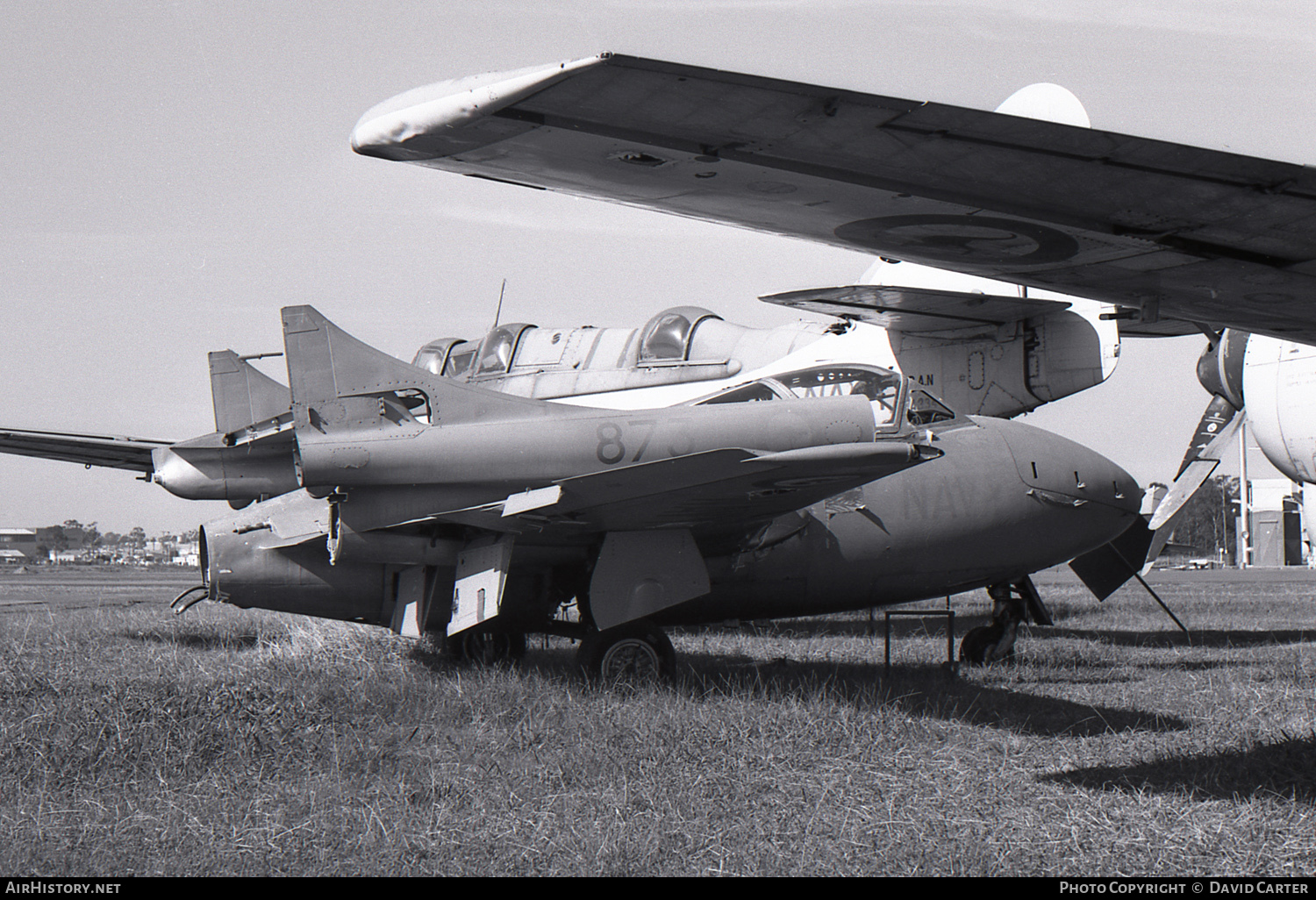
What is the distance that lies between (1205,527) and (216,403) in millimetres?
129314

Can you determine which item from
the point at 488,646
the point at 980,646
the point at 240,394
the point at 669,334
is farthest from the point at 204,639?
the point at 980,646

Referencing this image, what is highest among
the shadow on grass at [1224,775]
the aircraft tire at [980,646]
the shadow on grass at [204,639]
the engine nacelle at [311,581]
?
the engine nacelle at [311,581]

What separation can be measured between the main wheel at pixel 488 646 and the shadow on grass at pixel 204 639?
3531 mm

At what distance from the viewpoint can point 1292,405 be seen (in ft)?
26.7

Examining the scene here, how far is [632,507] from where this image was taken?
7.93 m

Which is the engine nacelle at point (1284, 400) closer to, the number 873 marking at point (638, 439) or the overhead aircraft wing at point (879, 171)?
the overhead aircraft wing at point (879, 171)

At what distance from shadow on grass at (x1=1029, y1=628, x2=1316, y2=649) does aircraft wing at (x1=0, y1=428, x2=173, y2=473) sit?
13407 millimetres

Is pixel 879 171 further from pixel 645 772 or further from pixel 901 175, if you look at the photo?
pixel 645 772

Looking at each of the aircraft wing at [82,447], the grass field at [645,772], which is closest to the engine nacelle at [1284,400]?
the grass field at [645,772]

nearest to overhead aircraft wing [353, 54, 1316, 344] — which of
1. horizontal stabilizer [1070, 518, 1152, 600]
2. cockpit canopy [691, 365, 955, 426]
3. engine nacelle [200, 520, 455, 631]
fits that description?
cockpit canopy [691, 365, 955, 426]

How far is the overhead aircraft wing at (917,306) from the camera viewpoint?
11659 mm

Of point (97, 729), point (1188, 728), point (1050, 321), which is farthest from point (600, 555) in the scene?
point (1050, 321)

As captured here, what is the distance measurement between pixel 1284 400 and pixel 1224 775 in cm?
354
